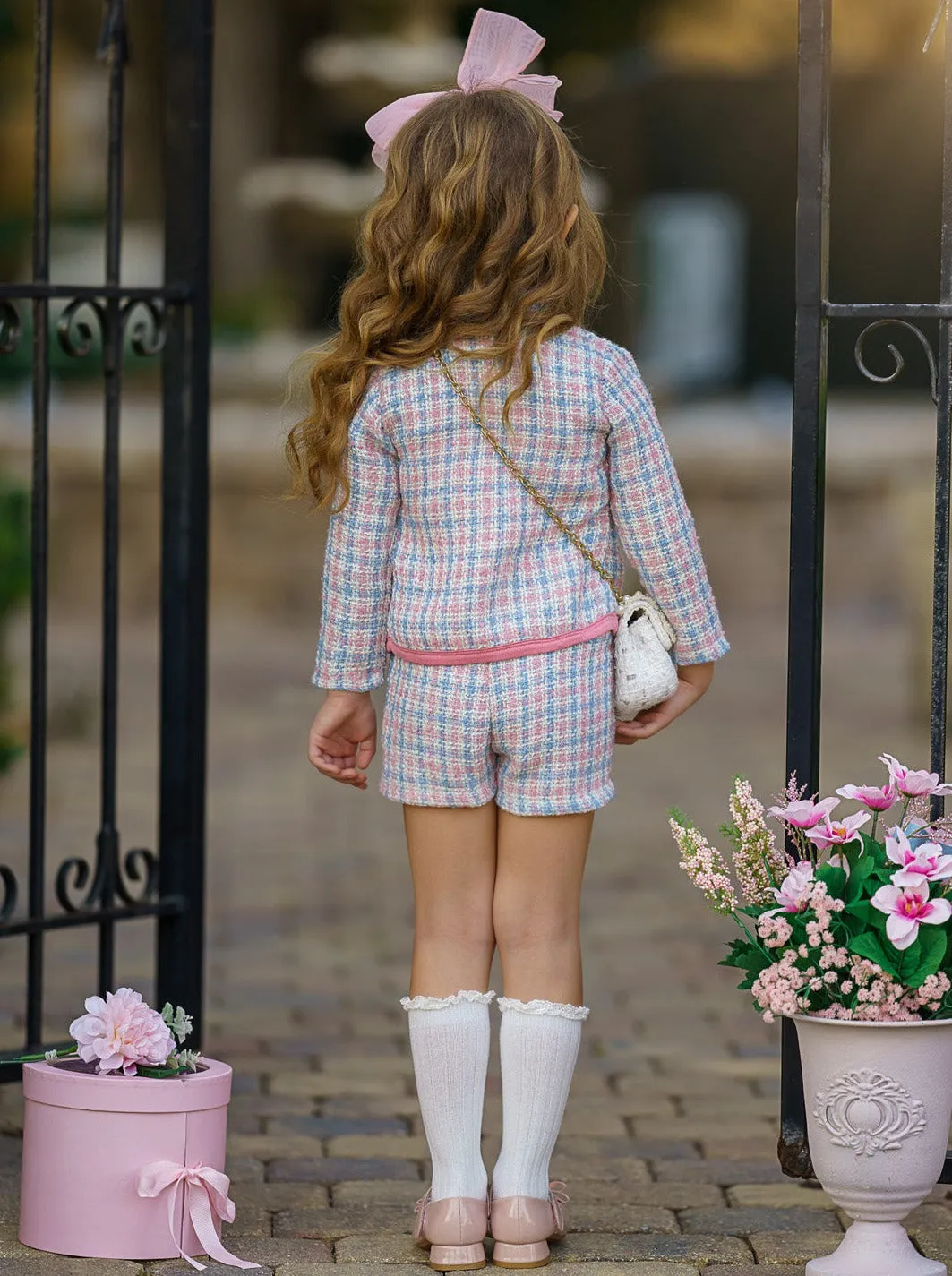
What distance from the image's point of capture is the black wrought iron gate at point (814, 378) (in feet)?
10.1

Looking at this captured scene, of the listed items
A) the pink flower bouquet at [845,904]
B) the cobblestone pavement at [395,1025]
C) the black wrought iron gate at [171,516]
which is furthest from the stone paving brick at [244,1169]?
the pink flower bouquet at [845,904]

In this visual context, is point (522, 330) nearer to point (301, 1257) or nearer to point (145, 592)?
point (301, 1257)

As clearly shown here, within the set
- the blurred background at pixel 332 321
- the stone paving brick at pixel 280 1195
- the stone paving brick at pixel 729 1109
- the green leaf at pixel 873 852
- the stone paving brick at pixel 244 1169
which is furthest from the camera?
the blurred background at pixel 332 321

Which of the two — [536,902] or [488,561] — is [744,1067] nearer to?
[536,902]

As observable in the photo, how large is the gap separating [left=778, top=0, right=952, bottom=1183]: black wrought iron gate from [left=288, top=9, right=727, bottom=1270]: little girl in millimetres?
202

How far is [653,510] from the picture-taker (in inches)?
115

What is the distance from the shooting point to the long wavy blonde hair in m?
2.82

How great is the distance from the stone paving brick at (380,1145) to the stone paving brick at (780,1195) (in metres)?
0.57

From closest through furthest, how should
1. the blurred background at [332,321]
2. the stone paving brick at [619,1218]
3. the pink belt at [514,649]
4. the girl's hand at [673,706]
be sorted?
1. the pink belt at [514,649]
2. the girl's hand at [673,706]
3. the stone paving brick at [619,1218]
4. the blurred background at [332,321]

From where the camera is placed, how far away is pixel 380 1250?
2.98 m

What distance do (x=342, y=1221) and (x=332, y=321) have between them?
146cm

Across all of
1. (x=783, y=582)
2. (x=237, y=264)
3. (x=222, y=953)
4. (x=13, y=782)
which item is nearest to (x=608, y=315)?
(x=237, y=264)

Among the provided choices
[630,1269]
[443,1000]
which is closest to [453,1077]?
[443,1000]

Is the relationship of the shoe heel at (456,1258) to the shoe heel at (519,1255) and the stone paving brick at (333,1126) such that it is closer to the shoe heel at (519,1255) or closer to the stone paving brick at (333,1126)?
the shoe heel at (519,1255)
